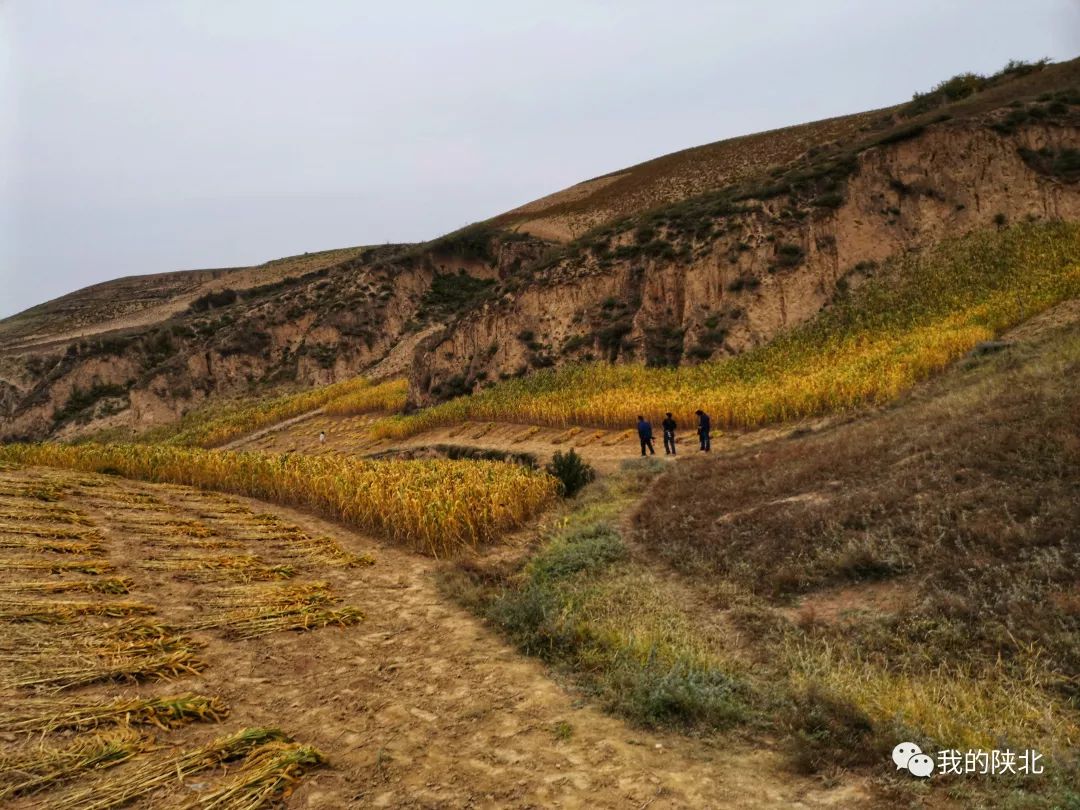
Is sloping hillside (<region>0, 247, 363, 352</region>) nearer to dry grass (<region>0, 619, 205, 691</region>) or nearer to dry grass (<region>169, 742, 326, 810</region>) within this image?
dry grass (<region>0, 619, 205, 691</region>)

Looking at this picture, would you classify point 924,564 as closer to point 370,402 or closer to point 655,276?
point 655,276

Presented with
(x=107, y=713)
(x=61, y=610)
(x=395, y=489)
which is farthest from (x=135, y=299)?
(x=107, y=713)

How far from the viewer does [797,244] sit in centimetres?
2975

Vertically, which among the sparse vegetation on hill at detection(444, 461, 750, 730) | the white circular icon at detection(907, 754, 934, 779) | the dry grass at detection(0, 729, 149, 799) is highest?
the dry grass at detection(0, 729, 149, 799)

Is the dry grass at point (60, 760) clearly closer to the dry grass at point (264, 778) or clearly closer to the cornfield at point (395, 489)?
the dry grass at point (264, 778)

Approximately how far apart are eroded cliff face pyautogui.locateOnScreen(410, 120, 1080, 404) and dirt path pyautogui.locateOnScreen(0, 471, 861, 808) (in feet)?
76.0

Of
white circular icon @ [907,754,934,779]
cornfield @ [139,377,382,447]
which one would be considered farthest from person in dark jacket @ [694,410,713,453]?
cornfield @ [139,377,382,447]

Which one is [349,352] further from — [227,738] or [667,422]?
[227,738]

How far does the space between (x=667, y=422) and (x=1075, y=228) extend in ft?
64.0

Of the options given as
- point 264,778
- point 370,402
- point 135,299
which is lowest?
point 264,778

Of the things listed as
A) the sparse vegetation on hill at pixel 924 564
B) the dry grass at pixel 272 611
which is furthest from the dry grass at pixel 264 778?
the sparse vegetation on hill at pixel 924 564

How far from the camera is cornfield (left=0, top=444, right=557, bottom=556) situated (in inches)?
499

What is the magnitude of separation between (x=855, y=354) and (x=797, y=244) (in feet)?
28.3

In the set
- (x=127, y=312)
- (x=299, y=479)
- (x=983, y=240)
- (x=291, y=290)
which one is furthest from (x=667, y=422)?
(x=127, y=312)
